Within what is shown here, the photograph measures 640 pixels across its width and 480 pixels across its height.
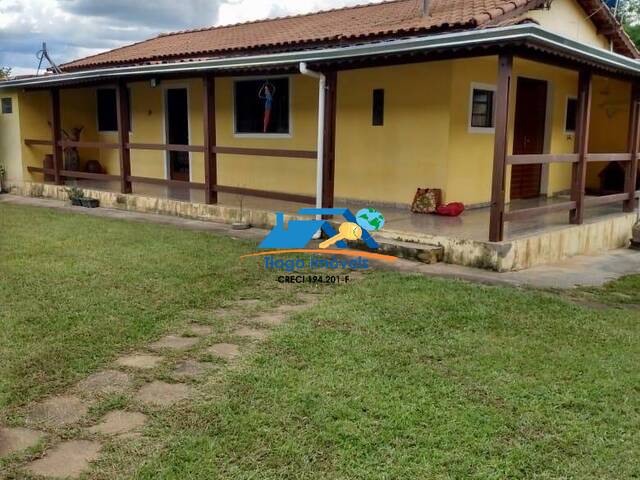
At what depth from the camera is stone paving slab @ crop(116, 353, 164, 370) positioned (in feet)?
13.0

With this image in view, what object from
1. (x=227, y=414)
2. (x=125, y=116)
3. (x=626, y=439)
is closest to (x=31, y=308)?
(x=227, y=414)

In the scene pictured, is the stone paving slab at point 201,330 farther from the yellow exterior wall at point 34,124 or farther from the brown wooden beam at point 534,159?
the yellow exterior wall at point 34,124

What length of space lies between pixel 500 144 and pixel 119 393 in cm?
479

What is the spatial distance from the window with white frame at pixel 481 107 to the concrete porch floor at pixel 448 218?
→ 134 centimetres

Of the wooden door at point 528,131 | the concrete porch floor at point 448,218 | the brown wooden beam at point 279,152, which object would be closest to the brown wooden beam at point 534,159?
the concrete porch floor at point 448,218

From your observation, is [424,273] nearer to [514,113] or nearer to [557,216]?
[557,216]

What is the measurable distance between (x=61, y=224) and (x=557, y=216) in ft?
25.0

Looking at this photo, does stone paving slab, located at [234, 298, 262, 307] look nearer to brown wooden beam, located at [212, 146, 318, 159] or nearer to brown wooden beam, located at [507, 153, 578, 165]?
brown wooden beam, located at [507, 153, 578, 165]

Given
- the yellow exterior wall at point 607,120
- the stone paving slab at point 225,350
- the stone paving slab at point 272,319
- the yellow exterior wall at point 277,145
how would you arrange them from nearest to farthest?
the stone paving slab at point 225,350
the stone paving slab at point 272,319
the yellow exterior wall at point 277,145
the yellow exterior wall at point 607,120

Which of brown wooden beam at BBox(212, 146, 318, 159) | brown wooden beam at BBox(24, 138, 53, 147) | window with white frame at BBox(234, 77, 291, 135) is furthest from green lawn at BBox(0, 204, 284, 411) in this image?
brown wooden beam at BBox(24, 138, 53, 147)

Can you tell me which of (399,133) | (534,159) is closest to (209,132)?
(399,133)

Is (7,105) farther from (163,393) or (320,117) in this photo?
(163,393)

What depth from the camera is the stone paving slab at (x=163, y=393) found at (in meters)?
3.46

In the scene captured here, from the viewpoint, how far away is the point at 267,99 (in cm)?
1129
